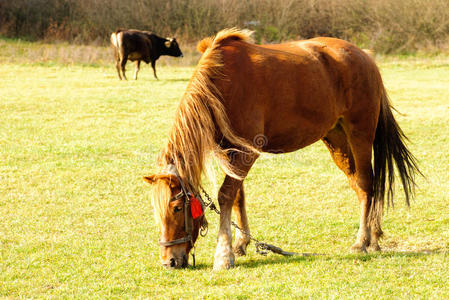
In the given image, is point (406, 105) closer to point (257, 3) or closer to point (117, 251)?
point (117, 251)

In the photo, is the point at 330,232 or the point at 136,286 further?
the point at 330,232

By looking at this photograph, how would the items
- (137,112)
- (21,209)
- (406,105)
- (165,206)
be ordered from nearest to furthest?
(165,206) < (21,209) < (137,112) < (406,105)

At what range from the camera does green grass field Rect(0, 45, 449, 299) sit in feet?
14.6

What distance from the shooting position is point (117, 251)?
557 cm

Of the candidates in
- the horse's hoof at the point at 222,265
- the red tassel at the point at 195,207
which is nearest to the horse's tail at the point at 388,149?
the horse's hoof at the point at 222,265

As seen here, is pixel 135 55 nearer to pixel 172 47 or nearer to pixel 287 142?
pixel 172 47

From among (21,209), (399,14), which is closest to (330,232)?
(21,209)

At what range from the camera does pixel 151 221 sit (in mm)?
6742

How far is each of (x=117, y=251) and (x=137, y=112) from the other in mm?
9371

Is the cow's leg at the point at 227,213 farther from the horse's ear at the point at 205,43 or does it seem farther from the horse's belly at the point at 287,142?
the horse's ear at the point at 205,43

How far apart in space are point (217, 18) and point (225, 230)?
28.0 meters

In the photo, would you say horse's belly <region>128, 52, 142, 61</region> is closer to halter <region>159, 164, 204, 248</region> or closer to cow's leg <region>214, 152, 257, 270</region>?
cow's leg <region>214, 152, 257, 270</region>

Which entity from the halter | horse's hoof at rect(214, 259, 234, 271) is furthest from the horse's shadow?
the halter

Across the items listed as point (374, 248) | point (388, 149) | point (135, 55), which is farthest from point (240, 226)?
point (135, 55)
